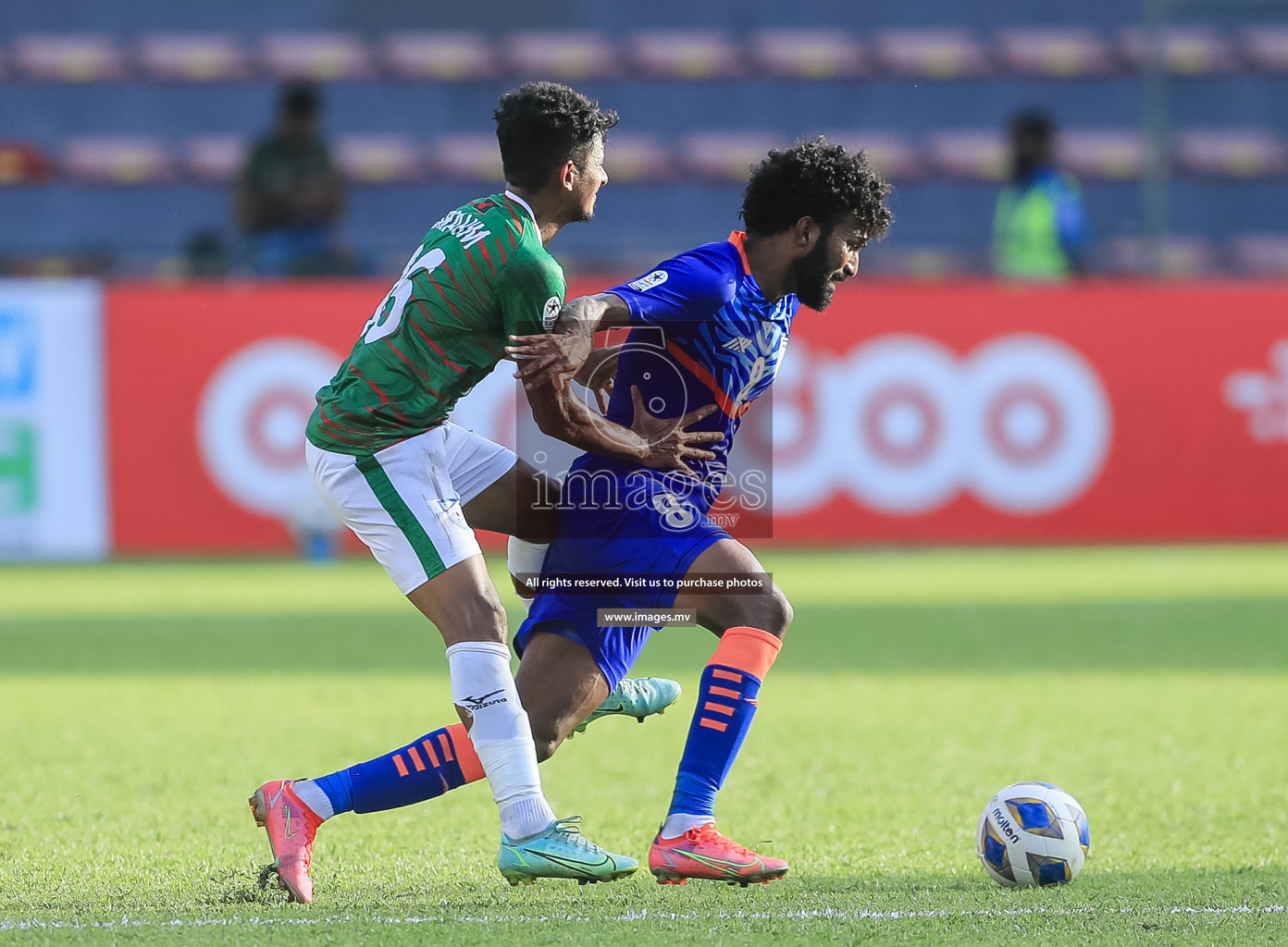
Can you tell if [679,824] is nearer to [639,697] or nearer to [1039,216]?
[639,697]

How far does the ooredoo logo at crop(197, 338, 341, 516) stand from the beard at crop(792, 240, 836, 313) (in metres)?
8.02

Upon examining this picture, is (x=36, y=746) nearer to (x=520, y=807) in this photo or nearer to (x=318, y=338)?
(x=520, y=807)

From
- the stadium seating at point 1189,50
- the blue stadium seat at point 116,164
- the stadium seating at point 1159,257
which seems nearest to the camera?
the stadium seating at point 1159,257

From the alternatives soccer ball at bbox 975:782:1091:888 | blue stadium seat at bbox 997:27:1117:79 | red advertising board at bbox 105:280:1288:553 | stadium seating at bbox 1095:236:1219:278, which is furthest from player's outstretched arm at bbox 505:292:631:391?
blue stadium seat at bbox 997:27:1117:79

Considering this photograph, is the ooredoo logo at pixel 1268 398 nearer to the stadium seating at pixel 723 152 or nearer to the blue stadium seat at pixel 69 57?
the stadium seating at pixel 723 152

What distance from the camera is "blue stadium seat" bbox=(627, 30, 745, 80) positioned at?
1780cm

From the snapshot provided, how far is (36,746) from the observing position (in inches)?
248

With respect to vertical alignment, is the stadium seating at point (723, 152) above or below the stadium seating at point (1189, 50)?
below

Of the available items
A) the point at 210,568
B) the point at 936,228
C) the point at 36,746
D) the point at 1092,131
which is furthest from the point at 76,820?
the point at 1092,131

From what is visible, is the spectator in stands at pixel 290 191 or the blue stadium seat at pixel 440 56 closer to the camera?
the spectator in stands at pixel 290 191

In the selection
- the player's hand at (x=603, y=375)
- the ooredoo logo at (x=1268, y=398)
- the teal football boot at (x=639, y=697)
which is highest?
the ooredoo logo at (x=1268, y=398)

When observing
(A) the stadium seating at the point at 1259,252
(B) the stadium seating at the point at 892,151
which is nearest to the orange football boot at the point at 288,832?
(A) the stadium seating at the point at 1259,252

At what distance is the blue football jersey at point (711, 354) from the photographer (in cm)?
447

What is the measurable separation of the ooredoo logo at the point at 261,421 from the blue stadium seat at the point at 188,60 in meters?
6.28
